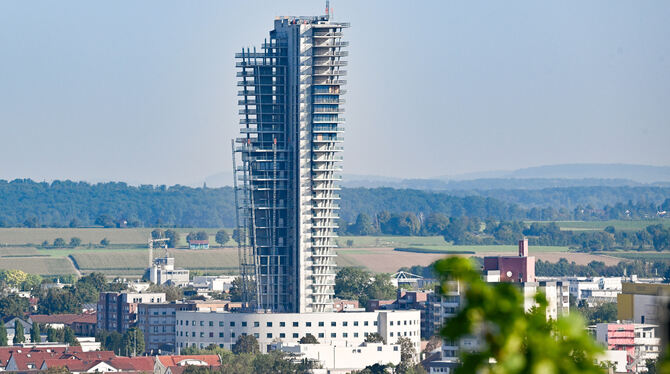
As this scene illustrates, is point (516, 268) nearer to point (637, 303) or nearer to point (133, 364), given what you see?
point (637, 303)

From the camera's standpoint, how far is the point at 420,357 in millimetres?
146000

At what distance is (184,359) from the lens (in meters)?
133

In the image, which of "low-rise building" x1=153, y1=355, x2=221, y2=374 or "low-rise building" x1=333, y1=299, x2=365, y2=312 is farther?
"low-rise building" x1=333, y1=299, x2=365, y2=312

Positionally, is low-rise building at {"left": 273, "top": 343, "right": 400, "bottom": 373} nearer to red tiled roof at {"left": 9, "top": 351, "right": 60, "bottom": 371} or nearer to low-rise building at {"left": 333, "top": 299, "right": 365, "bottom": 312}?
red tiled roof at {"left": 9, "top": 351, "right": 60, "bottom": 371}

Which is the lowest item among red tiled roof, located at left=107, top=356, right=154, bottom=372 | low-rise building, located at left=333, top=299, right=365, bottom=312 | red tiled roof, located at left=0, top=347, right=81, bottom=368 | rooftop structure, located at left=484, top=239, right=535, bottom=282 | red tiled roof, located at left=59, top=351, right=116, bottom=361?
red tiled roof, located at left=107, top=356, right=154, bottom=372

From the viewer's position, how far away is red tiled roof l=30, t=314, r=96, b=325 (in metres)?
182

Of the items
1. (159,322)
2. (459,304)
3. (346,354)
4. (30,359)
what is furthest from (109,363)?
(159,322)

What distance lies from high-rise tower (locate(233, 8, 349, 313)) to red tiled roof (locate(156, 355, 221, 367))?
70.4ft

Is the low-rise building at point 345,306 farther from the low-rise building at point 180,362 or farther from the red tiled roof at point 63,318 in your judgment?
the low-rise building at point 180,362

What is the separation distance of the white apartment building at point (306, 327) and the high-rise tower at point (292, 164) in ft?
9.98

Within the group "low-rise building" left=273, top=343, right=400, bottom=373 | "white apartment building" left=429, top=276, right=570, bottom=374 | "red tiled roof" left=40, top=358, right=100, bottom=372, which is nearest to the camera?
"white apartment building" left=429, top=276, right=570, bottom=374

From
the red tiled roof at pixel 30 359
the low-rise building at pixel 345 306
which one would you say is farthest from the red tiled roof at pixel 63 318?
the red tiled roof at pixel 30 359

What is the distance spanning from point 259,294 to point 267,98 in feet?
57.2

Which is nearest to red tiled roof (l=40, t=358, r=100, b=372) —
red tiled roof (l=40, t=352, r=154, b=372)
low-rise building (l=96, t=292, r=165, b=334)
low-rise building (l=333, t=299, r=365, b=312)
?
red tiled roof (l=40, t=352, r=154, b=372)
